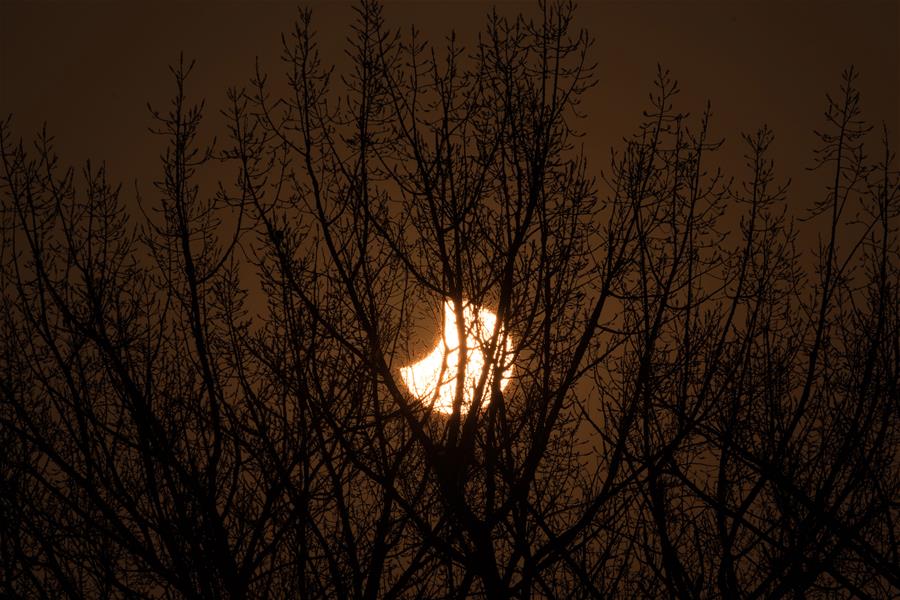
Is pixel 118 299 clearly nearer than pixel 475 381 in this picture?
No

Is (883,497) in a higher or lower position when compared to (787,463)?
lower

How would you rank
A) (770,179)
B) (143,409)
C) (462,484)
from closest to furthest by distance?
(143,409) < (462,484) < (770,179)

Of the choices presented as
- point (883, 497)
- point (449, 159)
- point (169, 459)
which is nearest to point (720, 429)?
point (883, 497)

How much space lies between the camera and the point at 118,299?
5676 millimetres

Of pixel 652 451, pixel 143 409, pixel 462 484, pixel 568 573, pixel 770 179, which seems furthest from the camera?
pixel 568 573

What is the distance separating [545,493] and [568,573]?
3.31 feet

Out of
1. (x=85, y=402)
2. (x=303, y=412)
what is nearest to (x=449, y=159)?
(x=303, y=412)

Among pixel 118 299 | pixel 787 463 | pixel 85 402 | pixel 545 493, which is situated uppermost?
pixel 118 299

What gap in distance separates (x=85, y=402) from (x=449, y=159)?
2.70 meters

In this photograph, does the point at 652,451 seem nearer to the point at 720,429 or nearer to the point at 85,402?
the point at 720,429

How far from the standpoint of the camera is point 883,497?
17.9 ft

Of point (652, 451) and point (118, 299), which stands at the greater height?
point (118, 299)

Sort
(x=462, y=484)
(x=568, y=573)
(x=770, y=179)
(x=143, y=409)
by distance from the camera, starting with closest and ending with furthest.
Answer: (x=143, y=409) → (x=462, y=484) → (x=770, y=179) → (x=568, y=573)

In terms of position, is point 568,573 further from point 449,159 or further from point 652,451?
point 449,159
